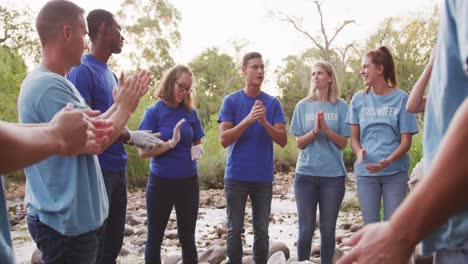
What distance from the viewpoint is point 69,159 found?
7.22 ft

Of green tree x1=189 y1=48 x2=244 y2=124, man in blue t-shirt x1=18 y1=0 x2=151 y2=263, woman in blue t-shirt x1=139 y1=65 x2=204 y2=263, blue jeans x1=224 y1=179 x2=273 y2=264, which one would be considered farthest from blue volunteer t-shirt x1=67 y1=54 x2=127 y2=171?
green tree x1=189 y1=48 x2=244 y2=124

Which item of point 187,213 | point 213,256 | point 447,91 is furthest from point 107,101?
point 447,91

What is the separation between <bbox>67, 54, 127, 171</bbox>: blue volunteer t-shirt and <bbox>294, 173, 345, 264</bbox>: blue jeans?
143cm

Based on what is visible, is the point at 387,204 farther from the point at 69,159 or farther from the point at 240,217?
the point at 69,159

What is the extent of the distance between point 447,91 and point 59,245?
178 cm

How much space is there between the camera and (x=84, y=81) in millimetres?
3133

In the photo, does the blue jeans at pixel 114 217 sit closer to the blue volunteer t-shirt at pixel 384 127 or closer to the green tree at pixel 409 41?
the blue volunteer t-shirt at pixel 384 127

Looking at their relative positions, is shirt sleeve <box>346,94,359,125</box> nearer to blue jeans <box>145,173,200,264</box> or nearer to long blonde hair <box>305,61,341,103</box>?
long blonde hair <box>305,61,341,103</box>

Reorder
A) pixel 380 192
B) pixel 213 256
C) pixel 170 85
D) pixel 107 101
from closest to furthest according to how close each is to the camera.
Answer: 1. pixel 107 101
2. pixel 380 192
3. pixel 170 85
4. pixel 213 256

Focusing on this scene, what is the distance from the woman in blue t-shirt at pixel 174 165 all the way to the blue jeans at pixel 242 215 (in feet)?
1.06

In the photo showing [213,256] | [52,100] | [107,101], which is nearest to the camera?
[52,100]

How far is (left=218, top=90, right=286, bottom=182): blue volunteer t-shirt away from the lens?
3.88 m

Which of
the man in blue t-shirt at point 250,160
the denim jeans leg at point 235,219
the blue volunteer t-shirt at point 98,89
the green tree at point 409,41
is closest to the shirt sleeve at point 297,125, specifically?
the man in blue t-shirt at point 250,160

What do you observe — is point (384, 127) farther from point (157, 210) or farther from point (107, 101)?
point (107, 101)
